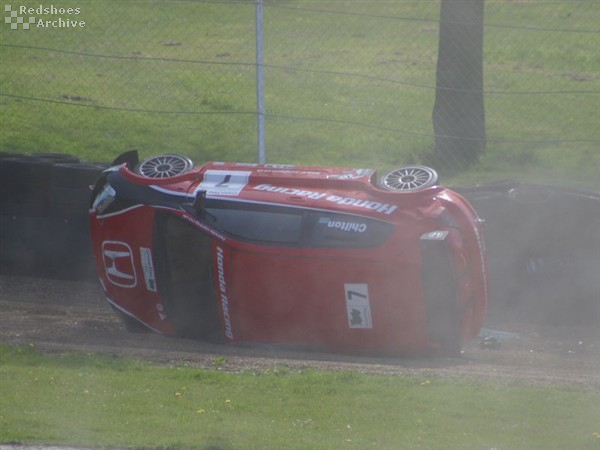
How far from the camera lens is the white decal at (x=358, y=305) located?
737cm

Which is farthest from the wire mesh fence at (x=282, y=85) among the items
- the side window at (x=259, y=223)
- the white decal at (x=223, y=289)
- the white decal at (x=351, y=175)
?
the white decal at (x=223, y=289)

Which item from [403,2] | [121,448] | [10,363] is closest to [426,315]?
[121,448]

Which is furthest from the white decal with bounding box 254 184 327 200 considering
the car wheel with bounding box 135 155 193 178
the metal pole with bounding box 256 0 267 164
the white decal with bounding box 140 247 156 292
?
the metal pole with bounding box 256 0 267 164

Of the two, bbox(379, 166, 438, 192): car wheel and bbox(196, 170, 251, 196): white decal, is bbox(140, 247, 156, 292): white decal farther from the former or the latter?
bbox(379, 166, 438, 192): car wheel

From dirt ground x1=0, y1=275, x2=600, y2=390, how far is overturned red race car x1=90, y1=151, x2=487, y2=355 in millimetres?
130

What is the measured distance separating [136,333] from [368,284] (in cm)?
216

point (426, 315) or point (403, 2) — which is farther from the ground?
point (403, 2)

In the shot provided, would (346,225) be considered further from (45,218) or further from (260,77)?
(45,218)

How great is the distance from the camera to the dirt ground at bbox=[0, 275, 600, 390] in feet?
23.8

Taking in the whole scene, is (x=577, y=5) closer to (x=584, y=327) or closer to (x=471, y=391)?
(x=584, y=327)

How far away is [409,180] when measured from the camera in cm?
770

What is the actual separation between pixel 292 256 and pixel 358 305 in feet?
1.94

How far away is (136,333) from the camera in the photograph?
8.41m

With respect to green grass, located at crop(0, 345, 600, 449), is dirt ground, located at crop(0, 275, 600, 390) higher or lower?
lower
